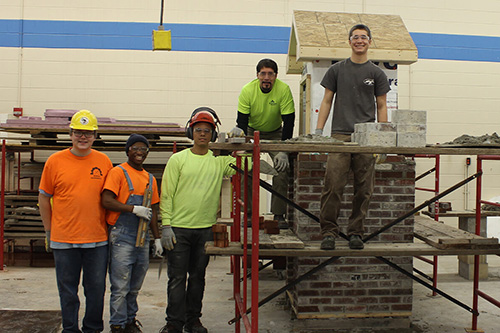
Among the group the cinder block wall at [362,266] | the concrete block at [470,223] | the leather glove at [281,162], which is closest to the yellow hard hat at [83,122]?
the leather glove at [281,162]

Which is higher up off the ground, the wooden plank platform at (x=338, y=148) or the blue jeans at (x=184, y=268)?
the wooden plank platform at (x=338, y=148)

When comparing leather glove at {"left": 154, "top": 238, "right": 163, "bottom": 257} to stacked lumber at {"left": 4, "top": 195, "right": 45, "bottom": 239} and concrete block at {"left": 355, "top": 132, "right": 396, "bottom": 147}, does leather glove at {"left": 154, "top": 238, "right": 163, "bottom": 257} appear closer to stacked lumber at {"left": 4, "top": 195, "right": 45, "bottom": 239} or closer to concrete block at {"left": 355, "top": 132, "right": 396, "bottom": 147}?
concrete block at {"left": 355, "top": 132, "right": 396, "bottom": 147}

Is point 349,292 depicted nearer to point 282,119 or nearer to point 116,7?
point 282,119

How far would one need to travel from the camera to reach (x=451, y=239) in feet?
16.6

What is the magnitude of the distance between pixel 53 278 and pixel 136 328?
11.8ft

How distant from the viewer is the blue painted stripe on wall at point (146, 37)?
36.1 ft

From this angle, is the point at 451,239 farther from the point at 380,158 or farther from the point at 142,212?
the point at 142,212

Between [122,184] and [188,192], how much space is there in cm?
67

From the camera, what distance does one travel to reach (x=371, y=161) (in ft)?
16.7

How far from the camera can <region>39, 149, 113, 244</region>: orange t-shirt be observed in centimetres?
495

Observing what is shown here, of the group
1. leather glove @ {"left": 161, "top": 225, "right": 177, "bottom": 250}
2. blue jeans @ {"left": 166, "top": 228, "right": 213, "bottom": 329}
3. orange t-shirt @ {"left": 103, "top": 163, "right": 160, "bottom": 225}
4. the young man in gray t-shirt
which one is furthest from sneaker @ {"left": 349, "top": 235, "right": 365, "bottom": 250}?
orange t-shirt @ {"left": 103, "top": 163, "right": 160, "bottom": 225}

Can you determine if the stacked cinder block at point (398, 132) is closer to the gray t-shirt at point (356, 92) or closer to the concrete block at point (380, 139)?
the concrete block at point (380, 139)

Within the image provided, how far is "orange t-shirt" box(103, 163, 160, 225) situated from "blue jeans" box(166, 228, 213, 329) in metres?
0.59

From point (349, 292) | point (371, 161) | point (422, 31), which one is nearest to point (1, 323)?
point (349, 292)
